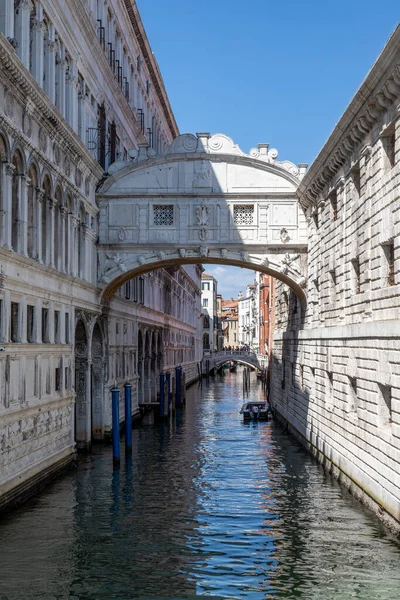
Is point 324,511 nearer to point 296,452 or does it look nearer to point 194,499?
point 194,499

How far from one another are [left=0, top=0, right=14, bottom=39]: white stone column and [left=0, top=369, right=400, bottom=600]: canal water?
8952 mm

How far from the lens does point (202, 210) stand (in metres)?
24.3

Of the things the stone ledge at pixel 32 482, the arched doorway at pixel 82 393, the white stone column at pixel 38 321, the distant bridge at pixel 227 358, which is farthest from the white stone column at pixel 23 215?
the distant bridge at pixel 227 358

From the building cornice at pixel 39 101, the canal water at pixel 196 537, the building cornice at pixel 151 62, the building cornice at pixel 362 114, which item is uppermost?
the building cornice at pixel 151 62

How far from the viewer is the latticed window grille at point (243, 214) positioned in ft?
80.3

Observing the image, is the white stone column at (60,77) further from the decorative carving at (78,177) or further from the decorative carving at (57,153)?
the decorative carving at (78,177)

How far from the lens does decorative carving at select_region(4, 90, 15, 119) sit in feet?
49.2

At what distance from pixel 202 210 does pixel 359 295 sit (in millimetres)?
8254

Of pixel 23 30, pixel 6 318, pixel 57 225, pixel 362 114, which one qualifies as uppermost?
pixel 23 30

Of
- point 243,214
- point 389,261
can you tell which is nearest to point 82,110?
point 243,214

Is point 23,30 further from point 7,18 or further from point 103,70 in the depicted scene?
point 103,70

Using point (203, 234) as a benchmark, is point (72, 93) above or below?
above

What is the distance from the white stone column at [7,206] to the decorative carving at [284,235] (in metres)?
10.8

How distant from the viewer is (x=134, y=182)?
24609 millimetres
